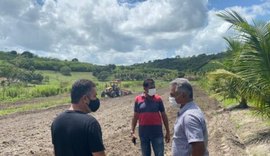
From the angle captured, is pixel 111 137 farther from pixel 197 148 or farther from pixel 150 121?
pixel 197 148

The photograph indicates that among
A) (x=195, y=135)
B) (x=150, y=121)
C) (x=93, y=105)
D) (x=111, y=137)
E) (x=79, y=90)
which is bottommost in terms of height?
(x=111, y=137)

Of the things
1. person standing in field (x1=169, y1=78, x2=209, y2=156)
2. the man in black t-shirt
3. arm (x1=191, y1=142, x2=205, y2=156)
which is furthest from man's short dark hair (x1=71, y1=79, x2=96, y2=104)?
arm (x1=191, y1=142, x2=205, y2=156)

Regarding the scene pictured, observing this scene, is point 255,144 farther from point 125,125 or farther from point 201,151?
point 201,151

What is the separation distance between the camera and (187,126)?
14.9 feet

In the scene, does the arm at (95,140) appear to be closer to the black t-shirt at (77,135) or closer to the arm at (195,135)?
the black t-shirt at (77,135)

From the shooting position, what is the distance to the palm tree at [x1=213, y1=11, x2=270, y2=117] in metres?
13.0

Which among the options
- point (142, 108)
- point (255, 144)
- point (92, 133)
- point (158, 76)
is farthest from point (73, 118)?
point (158, 76)

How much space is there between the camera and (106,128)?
61.3ft

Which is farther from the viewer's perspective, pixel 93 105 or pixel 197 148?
pixel 93 105

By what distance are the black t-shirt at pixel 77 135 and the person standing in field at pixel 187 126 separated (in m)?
0.87

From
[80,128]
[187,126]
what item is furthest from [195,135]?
[80,128]

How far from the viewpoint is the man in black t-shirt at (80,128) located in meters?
4.18

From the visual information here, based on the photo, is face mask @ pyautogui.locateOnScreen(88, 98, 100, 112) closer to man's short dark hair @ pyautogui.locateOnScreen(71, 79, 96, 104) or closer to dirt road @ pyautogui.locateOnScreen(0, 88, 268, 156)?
man's short dark hair @ pyautogui.locateOnScreen(71, 79, 96, 104)

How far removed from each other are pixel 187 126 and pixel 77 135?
42.9 inches
